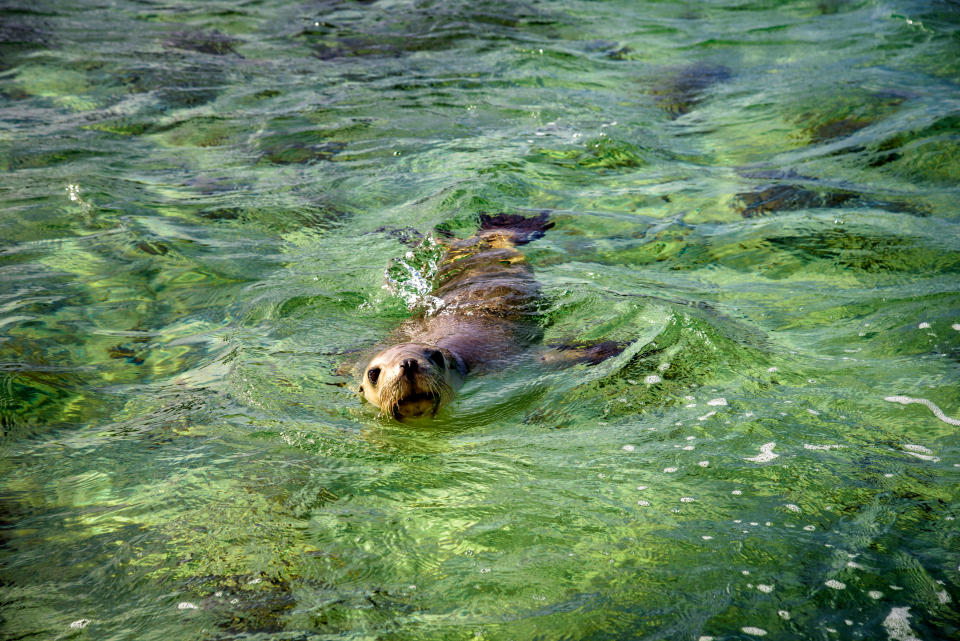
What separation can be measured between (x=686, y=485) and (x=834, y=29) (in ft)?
40.5

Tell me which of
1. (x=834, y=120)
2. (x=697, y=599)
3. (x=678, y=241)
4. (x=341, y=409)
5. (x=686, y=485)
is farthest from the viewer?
(x=834, y=120)

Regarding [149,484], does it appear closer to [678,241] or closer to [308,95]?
[678,241]

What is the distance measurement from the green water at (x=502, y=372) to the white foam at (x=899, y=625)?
0.05 metres

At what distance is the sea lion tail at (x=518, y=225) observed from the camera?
7.45m

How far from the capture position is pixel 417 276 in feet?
23.1

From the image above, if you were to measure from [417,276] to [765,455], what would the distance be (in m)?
3.88

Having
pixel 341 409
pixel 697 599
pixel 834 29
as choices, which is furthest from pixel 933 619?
pixel 834 29

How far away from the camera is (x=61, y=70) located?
40.1ft

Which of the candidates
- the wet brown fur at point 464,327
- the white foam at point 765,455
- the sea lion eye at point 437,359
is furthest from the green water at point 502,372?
the sea lion eye at point 437,359

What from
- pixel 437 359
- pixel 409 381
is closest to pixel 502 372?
pixel 437 359

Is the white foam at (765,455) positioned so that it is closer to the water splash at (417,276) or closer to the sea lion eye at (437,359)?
the sea lion eye at (437,359)

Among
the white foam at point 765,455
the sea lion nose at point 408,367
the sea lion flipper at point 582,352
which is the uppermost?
the sea lion nose at point 408,367

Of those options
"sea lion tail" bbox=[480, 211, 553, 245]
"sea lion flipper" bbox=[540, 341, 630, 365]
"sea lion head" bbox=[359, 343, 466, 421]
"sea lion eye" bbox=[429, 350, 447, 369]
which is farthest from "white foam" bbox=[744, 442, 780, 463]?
"sea lion tail" bbox=[480, 211, 553, 245]

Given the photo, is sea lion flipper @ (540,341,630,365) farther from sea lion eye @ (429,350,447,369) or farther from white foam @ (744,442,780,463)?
white foam @ (744,442,780,463)
